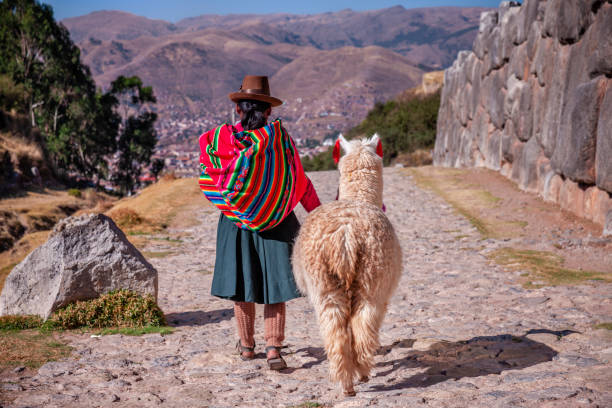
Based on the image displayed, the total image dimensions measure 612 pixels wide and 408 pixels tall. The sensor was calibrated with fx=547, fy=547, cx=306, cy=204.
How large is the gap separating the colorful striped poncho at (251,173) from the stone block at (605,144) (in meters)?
6.23

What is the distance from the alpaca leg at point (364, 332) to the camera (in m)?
3.75

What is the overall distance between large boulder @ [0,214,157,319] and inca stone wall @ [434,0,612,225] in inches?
289

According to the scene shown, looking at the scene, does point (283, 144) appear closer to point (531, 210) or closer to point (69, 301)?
point (69, 301)

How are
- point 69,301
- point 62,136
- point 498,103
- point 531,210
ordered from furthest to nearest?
point 62,136 → point 498,103 → point 531,210 → point 69,301

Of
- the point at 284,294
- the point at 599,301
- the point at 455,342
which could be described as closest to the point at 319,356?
the point at 284,294

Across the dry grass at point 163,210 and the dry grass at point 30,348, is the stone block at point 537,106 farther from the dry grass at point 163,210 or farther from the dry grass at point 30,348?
the dry grass at point 30,348

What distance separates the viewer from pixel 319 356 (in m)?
5.04

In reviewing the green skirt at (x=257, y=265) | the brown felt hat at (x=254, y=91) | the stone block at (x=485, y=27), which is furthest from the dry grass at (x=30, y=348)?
the stone block at (x=485, y=27)

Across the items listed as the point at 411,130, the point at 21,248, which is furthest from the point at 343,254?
the point at 411,130

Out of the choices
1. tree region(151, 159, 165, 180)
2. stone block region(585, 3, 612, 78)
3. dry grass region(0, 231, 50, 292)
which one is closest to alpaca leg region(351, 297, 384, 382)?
stone block region(585, 3, 612, 78)

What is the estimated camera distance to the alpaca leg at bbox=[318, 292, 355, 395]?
374cm

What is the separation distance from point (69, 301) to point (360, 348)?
365cm

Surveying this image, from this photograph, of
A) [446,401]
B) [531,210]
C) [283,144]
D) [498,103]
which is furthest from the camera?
[498,103]

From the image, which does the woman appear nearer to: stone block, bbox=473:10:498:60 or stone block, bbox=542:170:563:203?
stone block, bbox=542:170:563:203
